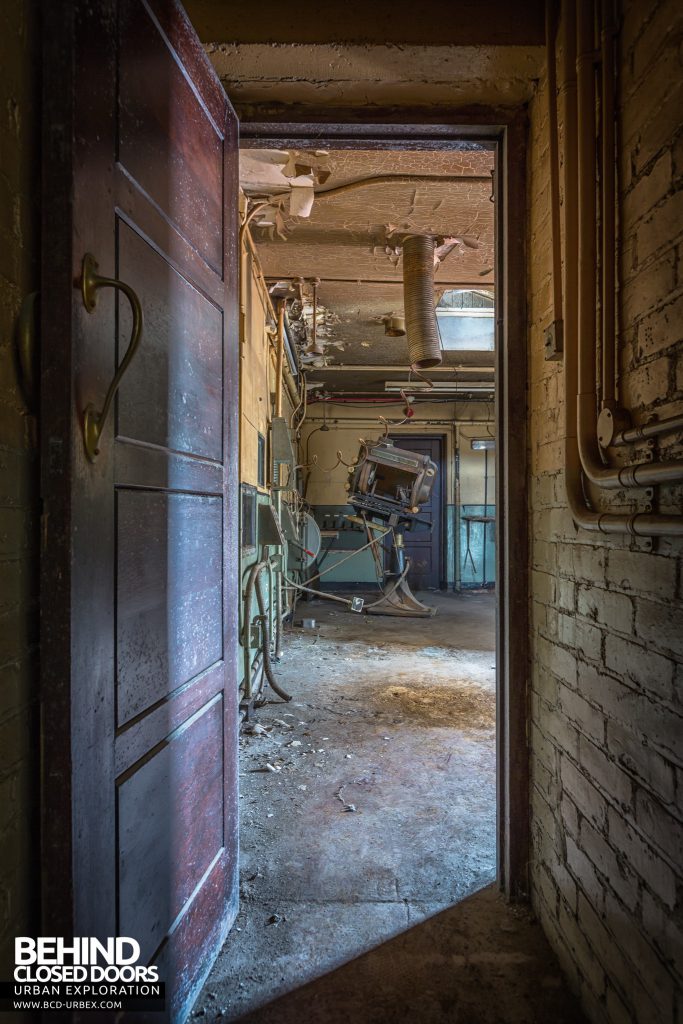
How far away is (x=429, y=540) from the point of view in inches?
350

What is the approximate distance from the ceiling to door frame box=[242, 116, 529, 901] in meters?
0.14

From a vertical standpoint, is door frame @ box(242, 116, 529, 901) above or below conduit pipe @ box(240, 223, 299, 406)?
below

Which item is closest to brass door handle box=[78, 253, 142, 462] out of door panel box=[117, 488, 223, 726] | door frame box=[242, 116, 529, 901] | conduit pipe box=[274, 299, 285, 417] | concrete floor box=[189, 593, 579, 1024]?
door panel box=[117, 488, 223, 726]

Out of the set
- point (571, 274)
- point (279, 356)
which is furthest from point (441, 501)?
point (571, 274)

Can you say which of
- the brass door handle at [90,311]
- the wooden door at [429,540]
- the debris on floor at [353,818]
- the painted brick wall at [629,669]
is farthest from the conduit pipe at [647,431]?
the wooden door at [429,540]

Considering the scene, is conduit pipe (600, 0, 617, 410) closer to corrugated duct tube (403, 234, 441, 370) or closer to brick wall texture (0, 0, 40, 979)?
brick wall texture (0, 0, 40, 979)

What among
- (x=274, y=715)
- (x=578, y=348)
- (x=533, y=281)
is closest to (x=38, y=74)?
(x=578, y=348)

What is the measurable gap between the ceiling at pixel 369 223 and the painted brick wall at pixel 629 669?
34.1 inches

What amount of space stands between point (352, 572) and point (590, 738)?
7.36 metres

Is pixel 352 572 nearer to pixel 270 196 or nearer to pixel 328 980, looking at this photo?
pixel 270 196

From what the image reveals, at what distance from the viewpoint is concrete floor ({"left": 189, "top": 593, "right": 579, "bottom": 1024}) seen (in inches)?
53.1

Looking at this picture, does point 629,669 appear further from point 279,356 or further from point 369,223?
point 279,356

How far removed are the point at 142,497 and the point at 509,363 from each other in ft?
3.85

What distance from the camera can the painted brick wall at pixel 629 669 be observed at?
3.20ft
